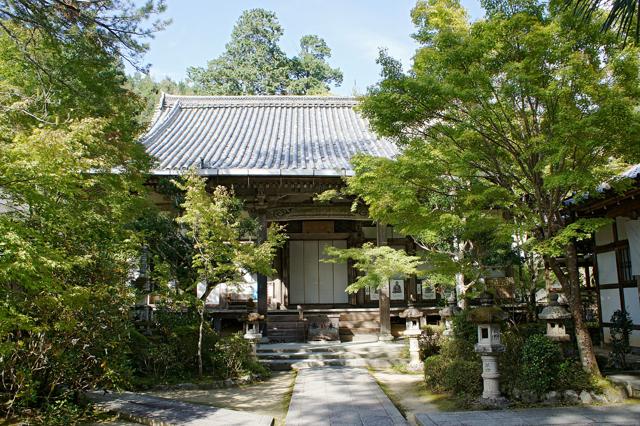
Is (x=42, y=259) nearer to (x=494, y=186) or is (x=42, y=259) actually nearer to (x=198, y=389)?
(x=198, y=389)

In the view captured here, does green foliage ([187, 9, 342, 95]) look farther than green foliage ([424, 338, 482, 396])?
Yes

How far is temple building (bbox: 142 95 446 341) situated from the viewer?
12578mm

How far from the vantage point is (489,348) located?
692cm

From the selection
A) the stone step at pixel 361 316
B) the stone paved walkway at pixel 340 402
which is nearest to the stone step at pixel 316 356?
the stone paved walkway at pixel 340 402

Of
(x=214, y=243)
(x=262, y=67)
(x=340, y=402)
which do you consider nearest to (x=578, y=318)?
(x=340, y=402)

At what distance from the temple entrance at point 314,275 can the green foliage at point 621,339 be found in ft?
28.3

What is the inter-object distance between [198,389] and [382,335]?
215 inches

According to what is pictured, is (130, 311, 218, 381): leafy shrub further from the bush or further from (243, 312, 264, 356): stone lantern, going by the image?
the bush

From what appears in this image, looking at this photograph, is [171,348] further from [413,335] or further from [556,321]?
[556,321]

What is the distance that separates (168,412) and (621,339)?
711 cm

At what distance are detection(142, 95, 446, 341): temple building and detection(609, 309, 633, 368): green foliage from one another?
531 cm

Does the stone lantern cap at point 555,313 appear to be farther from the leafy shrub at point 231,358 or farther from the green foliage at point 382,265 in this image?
the leafy shrub at point 231,358

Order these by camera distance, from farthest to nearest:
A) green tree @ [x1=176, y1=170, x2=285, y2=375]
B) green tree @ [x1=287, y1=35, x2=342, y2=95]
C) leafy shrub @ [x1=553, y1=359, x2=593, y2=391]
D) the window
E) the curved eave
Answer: green tree @ [x1=287, y1=35, x2=342, y2=95]
the curved eave
the window
green tree @ [x1=176, y1=170, x2=285, y2=375]
leafy shrub @ [x1=553, y1=359, x2=593, y2=391]

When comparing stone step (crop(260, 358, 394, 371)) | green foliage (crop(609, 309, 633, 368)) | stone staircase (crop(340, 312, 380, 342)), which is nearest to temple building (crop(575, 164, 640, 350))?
green foliage (crop(609, 309, 633, 368))
